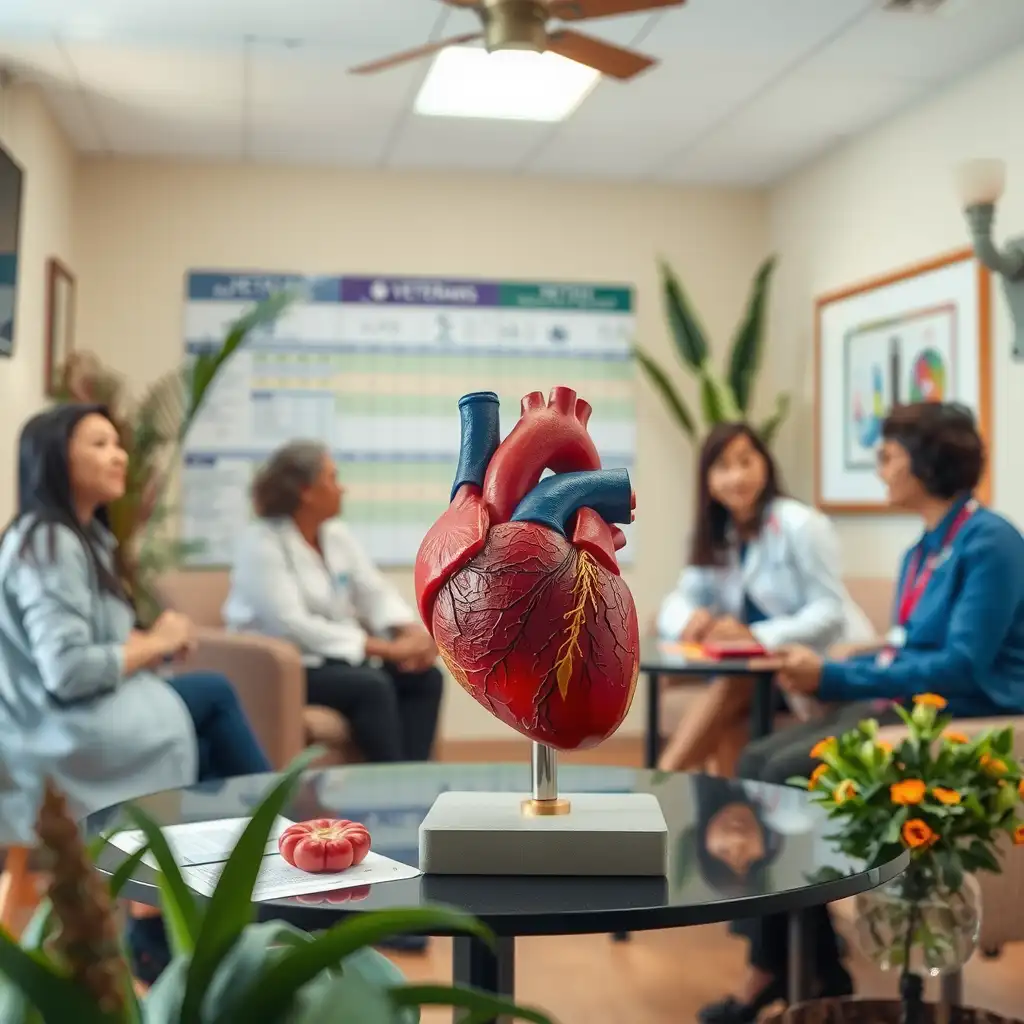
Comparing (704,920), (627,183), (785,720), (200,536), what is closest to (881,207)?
(627,183)

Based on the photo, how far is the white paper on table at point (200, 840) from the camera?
153 cm

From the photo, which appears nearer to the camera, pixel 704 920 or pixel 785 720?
pixel 704 920

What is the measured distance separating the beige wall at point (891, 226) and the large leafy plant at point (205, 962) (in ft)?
12.9

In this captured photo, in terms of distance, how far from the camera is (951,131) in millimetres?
4586

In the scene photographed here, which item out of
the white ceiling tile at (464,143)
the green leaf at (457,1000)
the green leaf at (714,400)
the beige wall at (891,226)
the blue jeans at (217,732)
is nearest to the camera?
the green leaf at (457,1000)

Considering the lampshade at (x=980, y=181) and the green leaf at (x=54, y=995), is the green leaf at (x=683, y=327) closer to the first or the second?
the lampshade at (x=980, y=181)

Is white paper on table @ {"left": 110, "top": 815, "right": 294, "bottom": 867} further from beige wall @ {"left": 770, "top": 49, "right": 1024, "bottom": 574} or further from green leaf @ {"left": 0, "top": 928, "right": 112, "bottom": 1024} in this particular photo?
beige wall @ {"left": 770, "top": 49, "right": 1024, "bottom": 574}

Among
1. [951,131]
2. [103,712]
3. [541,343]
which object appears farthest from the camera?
[541,343]

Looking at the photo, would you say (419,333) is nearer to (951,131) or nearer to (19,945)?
(951,131)

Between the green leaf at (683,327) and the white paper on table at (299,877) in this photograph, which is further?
the green leaf at (683,327)

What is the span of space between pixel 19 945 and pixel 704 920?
94cm

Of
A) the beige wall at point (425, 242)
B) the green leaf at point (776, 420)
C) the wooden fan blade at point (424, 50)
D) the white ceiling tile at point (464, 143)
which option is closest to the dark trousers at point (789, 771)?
the wooden fan blade at point (424, 50)

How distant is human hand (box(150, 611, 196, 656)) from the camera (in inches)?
116

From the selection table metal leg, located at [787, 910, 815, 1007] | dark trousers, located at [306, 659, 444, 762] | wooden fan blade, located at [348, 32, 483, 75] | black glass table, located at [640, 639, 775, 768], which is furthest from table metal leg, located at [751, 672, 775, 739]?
wooden fan blade, located at [348, 32, 483, 75]
